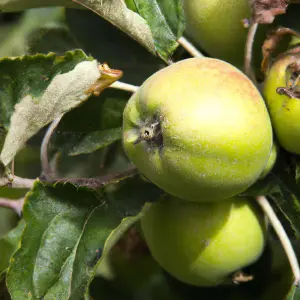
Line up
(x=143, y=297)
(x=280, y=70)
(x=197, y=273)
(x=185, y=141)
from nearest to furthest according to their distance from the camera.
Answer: (x=185, y=141)
(x=280, y=70)
(x=197, y=273)
(x=143, y=297)

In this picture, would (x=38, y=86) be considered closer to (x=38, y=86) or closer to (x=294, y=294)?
(x=38, y=86)

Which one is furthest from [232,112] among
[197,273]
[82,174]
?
[82,174]

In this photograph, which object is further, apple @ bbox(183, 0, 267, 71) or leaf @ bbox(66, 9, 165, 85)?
leaf @ bbox(66, 9, 165, 85)

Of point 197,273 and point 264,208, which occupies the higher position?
point 264,208

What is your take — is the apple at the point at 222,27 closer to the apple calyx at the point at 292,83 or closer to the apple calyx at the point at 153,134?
the apple calyx at the point at 292,83

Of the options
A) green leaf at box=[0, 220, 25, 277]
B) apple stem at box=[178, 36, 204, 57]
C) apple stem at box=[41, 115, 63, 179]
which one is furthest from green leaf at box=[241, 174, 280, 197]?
green leaf at box=[0, 220, 25, 277]

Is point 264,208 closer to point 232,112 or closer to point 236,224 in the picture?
point 236,224

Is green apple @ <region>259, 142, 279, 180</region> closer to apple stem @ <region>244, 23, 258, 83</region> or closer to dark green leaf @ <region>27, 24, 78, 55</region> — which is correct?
apple stem @ <region>244, 23, 258, 83</region>

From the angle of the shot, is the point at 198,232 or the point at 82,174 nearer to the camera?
the point at 198,232
